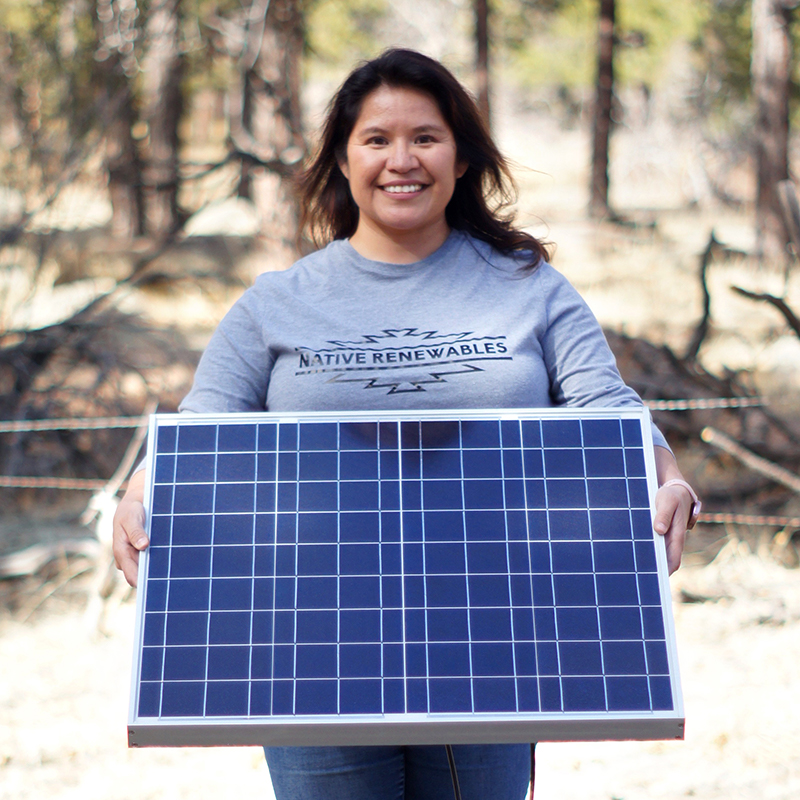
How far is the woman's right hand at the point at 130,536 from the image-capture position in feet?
6.77

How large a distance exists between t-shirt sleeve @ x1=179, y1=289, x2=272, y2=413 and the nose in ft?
1.59

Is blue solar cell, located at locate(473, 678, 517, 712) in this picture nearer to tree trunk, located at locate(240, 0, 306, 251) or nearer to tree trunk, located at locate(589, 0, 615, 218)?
tree trunk, located at locate(240, 0, 306, 251)

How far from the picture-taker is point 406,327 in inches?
93.1

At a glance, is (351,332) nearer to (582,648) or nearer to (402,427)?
(402,427)

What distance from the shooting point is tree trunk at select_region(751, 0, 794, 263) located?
15.4m

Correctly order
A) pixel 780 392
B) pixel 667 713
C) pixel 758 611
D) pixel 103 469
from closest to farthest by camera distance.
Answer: pixel 667 713 → pixel 758 611 → pixel 103 469 → pixel 780 392

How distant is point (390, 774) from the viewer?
2.36 metres

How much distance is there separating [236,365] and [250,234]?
53.2ft

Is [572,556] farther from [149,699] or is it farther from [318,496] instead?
[149,699]

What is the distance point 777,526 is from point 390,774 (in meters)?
5.32

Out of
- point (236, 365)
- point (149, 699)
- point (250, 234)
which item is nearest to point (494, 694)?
point (149, 699)

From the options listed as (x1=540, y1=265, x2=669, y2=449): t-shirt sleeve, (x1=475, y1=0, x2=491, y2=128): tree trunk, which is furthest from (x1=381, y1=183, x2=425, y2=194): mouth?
(x1=475, y1=0, x2=491, y2=128): tree trunk

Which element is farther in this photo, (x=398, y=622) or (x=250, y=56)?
(x=250, y=56)

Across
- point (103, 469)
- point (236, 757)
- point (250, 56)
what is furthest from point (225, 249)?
point (236, 757)
